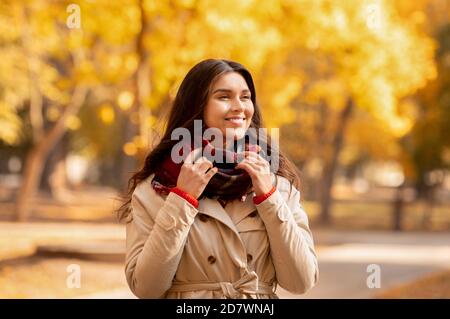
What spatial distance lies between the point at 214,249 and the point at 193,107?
22.6 inches

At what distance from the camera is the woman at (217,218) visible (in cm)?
289

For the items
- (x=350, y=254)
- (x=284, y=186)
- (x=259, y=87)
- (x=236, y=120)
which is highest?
(x=259, y=87)

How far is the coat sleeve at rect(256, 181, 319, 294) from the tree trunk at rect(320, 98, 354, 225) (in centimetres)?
2134

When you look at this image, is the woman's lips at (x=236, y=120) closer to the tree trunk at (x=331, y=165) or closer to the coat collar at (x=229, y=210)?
the coat collar at (x=229, y=210)

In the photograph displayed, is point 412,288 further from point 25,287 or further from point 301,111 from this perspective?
point 301,111

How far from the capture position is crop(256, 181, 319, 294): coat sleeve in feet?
9.52

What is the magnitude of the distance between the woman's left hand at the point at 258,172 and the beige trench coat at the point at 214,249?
47mm

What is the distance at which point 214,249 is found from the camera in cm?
294

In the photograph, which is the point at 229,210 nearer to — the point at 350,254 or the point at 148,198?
the point at 148,198

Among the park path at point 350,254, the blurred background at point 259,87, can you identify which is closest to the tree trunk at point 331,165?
the blurred background at point 259,87

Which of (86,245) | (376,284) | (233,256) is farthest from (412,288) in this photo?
(233,256)

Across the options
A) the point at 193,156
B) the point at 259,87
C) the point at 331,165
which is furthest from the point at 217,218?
the point at 331,165

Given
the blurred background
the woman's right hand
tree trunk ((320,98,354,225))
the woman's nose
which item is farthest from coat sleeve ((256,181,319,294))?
tree trunk ((320,98,354,225))
